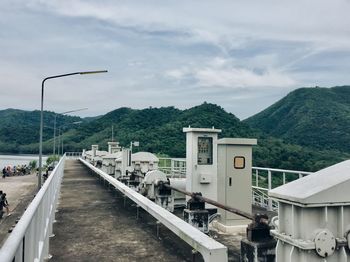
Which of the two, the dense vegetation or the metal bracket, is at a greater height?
the dense vegetation

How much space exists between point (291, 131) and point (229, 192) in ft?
A: 264

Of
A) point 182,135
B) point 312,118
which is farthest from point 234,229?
point 312,118

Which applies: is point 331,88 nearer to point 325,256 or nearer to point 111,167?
point 111,167

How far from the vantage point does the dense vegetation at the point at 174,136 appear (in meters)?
30.4

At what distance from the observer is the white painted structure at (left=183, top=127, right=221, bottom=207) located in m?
8.06

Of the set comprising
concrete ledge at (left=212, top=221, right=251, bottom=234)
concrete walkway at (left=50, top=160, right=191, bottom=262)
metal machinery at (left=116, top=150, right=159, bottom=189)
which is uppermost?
metal machinery at (left=116, top=150, right=159, bottom=189)

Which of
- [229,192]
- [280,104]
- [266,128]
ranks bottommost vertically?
[229,192]

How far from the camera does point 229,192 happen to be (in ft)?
24.0

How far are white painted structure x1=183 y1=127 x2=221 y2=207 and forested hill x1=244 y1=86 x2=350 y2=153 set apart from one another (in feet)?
196

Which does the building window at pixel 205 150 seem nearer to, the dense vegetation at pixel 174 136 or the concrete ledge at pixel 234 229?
the concrete ledge at pixel 234 229

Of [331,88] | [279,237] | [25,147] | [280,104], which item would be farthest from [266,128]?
[279,237]

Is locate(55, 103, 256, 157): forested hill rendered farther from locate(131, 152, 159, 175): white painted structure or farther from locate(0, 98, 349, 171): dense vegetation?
locate(131, 152, 159, 175): white painted structure

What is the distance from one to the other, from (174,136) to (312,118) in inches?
1532

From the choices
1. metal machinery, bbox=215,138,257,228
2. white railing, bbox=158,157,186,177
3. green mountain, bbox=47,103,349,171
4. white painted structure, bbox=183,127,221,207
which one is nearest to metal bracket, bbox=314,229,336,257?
metal machinery, bbox=215,138,257,228
